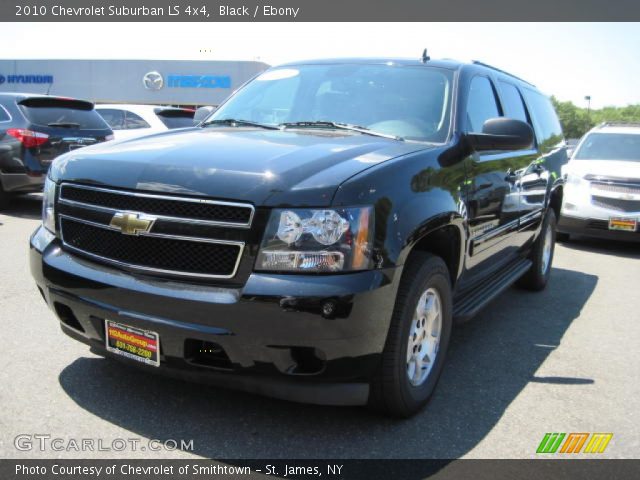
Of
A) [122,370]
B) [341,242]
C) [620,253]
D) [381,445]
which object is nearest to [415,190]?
[341,242]

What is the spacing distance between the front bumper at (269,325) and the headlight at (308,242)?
2.2 inches

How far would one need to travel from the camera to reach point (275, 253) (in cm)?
255

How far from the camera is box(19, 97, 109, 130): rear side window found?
903 centimetres

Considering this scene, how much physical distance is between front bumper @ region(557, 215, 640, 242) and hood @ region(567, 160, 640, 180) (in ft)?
2.30

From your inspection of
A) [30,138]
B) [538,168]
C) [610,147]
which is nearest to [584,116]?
[610,147]

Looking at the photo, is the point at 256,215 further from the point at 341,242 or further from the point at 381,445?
the point at 381,445

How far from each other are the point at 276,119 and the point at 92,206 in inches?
59.5

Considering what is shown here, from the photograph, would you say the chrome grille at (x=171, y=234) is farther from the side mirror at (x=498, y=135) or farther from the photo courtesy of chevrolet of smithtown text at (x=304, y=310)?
the side mirror at (x=498, y=135)

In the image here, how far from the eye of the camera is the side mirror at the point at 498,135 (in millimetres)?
3701

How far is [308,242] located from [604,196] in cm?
738

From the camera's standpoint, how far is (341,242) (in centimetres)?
256

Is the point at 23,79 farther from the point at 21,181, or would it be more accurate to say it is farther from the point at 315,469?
the point at 315,469

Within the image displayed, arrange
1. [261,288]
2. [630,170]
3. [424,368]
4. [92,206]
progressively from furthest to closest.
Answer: [630,170] < [424,368] < [92,206] < [261,288]

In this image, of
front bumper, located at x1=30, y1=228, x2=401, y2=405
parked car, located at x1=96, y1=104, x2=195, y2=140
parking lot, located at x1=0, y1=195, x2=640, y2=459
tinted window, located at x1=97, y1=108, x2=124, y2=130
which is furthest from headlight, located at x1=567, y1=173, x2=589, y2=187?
tinted window, located at x1=97, y1=108, x2=124, y2=130
